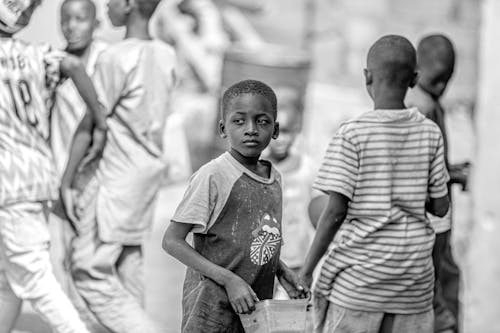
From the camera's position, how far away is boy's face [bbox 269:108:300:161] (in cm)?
573

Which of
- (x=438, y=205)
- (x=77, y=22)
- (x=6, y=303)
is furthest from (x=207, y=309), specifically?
(x=77, y=22)

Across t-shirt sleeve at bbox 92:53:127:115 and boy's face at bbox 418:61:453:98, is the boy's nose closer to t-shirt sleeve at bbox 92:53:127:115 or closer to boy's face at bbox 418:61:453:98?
t-shirt sleeve at bbox 92:53:127:115

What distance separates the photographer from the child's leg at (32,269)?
4.29 meters

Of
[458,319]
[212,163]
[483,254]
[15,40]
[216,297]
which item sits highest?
[15,40]

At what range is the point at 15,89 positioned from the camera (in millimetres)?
4273

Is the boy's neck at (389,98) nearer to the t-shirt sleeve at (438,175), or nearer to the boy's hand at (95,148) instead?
the t-shirt sleeve at (438,175)

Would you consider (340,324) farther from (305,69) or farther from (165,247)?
(305,69)

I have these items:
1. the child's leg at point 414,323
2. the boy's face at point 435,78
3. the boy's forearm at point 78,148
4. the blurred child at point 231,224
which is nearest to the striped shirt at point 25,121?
the boy's forearm at point 78,148

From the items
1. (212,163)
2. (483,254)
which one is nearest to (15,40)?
(212,163)

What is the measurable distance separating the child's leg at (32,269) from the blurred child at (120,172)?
418 mm

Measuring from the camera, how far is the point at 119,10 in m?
4.86

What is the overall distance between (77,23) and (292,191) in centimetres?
161

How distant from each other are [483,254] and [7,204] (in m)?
2.79

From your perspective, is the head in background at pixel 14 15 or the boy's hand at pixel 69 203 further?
the boy's hand at pixel 69 203
